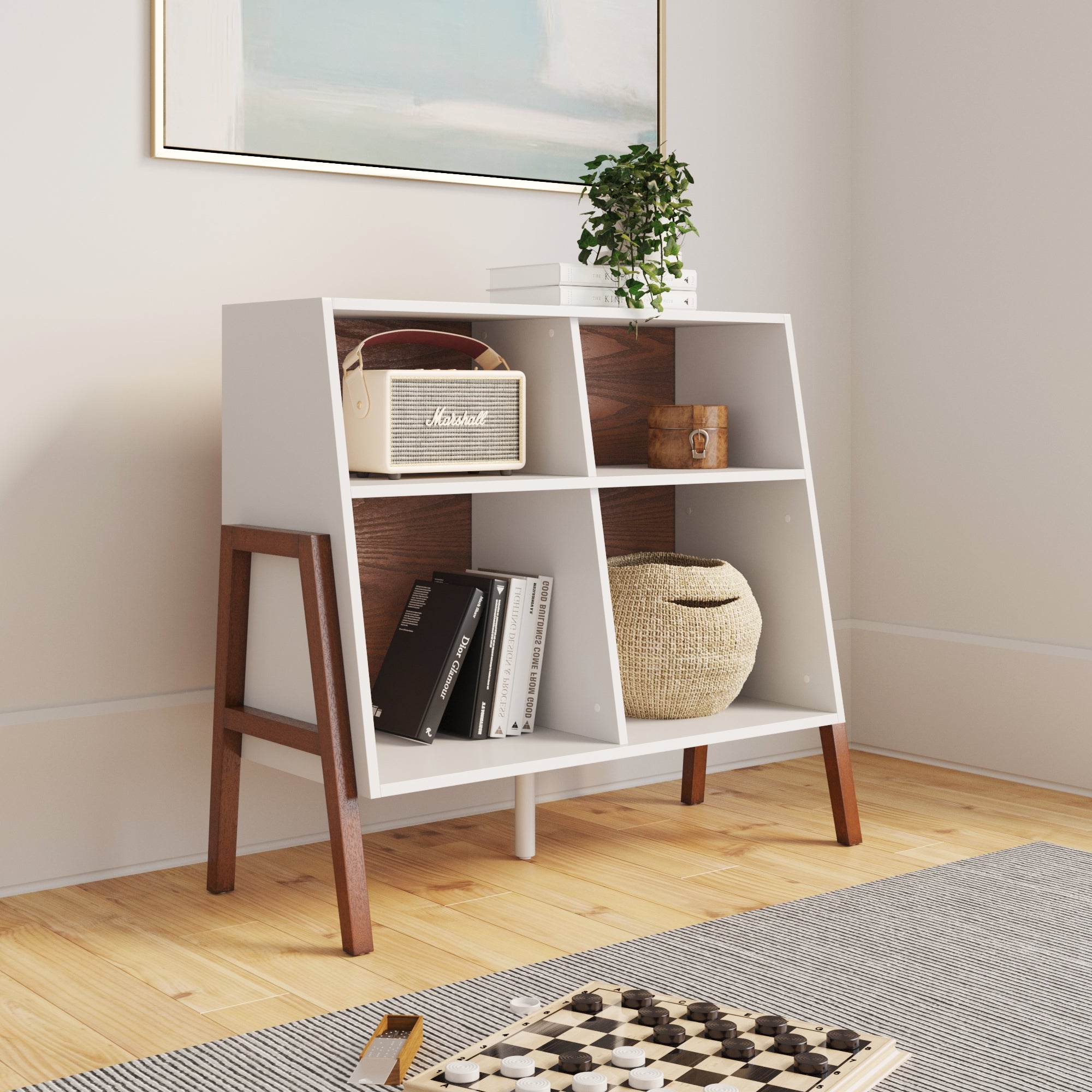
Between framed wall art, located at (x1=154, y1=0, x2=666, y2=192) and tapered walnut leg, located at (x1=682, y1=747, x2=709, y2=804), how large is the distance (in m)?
1.13

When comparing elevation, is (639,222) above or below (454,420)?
above

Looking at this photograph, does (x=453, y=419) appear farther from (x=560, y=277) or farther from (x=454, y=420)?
(x=560, y=277)

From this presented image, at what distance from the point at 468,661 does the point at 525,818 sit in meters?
0.31

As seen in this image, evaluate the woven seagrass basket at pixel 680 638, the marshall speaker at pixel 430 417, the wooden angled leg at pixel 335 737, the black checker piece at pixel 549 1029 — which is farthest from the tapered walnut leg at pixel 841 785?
the black checker piece at pixel 549 1029

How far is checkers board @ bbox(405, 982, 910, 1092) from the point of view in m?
1.30

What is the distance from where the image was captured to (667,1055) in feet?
4.48

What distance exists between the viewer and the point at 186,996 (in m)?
1.79

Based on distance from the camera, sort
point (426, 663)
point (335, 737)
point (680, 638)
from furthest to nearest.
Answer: point (680, 638) < point (426, 663) < point (335, 737)

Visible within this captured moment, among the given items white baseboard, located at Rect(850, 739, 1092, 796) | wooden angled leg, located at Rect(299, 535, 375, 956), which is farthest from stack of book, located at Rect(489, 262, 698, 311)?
white baseboard, located at Rect(850, 739, 1092, 796)

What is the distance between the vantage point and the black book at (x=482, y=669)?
89.1 inches

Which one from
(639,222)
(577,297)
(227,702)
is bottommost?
(227,702)

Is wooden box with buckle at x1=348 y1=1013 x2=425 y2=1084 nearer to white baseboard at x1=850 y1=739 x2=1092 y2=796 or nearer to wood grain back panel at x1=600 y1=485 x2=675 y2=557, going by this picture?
wood grain back panel at x1=600 y1=485 x2=675 y2=557

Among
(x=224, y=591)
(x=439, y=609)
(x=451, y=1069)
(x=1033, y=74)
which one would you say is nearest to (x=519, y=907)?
(x=439, y=609)

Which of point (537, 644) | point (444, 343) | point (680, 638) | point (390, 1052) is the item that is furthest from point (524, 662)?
point (390, 1052)
